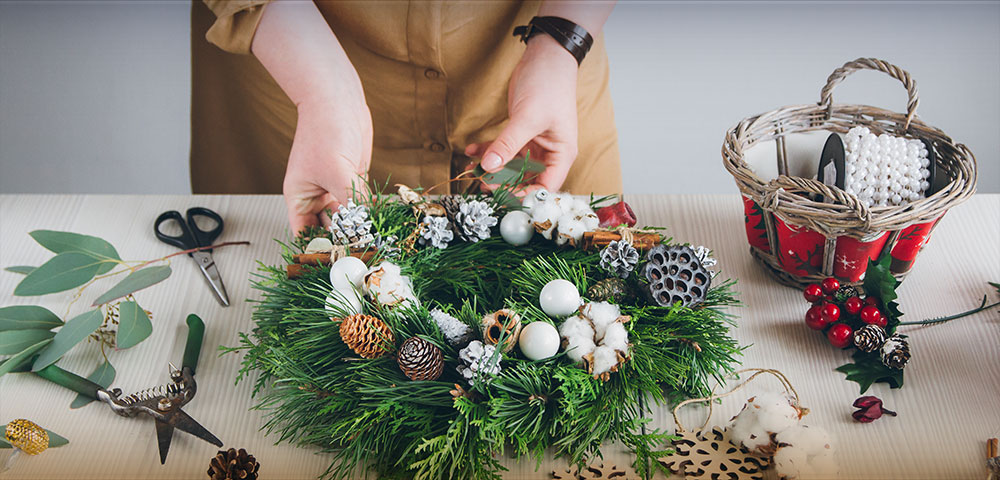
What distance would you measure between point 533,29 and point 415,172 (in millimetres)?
254

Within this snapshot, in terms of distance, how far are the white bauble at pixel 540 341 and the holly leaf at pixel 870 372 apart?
27cm

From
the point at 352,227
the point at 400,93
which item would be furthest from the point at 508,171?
the point at 352,227

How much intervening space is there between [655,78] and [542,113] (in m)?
0.19

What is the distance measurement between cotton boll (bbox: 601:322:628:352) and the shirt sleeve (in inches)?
20.9

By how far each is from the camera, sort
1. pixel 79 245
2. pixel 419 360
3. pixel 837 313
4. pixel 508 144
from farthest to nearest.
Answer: pixel 508 144 < pixel 79 245 < pixel 837 313 < pixel 419 360

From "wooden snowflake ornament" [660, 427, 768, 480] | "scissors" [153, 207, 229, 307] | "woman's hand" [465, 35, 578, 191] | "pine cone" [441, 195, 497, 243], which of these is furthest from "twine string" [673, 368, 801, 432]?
"scissors" [153, 207, 229, 307]

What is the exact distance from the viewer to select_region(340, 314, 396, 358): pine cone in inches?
19.1

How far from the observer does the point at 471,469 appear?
1.48 ft

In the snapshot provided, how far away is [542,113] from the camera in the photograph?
793 millimetres

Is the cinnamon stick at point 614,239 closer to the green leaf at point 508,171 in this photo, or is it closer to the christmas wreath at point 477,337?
the christmas wreath at point 477,337

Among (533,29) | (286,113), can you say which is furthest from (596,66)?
(286,113)

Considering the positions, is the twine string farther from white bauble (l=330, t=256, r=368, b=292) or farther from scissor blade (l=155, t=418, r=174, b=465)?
scissor blade (l=155, t=418, r=174, b=465)

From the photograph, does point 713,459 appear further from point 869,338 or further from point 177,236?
point 177,236

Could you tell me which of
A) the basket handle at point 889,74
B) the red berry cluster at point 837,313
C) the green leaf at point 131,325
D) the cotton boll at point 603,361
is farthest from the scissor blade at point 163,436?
the basket handle at point 889,74
